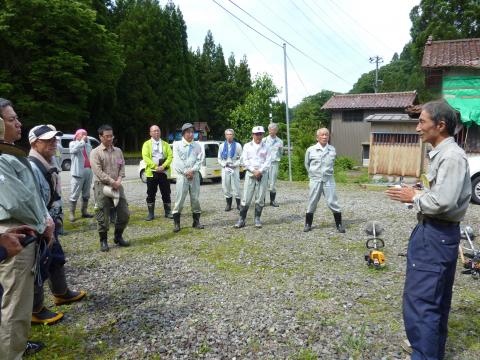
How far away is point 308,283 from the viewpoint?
15.8ft

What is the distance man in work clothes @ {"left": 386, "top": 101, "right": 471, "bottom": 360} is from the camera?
2.62 metres

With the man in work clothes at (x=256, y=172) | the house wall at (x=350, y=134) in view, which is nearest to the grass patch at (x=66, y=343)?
the man in work clothes at (x=256, y=172)

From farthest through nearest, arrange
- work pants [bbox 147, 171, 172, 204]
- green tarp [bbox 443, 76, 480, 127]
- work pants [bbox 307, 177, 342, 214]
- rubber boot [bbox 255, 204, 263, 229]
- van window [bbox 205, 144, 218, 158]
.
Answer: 1. van window [bbox 205, 144, 218, 158]
2. green tarp [bbox 443, 76, 480, 127]
3. work pants [bbox 147, 171, 172, 204]
4. rubber boot [bbox 255, 204, 263, 229]
5. work pants [bbox 307, 177, 342, 214]

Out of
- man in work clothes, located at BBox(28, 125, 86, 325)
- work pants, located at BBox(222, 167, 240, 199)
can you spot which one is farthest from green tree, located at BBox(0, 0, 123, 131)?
man in work clothes, located at BBox(28, 125, 86, 325)

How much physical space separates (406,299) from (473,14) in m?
27.1

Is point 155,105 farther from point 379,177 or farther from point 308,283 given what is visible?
point 308,283

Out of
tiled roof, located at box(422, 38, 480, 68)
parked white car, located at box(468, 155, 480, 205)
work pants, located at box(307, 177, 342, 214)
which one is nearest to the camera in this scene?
work pants, located at box(307, 177, 342, 214)

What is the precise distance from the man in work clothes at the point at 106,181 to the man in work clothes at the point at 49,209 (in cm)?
160

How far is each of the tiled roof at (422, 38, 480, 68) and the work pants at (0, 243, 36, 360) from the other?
13.7 meters

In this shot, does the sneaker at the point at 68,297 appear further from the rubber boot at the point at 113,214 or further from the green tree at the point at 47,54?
the green tree at the point at 47,54

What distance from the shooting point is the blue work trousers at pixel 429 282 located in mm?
2678

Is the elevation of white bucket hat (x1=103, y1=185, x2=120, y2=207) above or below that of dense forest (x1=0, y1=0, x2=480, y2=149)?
below

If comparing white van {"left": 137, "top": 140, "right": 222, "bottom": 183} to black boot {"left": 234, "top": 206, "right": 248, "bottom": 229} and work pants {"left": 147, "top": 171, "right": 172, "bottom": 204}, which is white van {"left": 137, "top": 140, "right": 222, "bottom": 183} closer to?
work pants {"left": 147, "top": 171, "right": 172, "bottom": 204}

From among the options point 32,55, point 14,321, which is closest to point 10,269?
point 14,321
